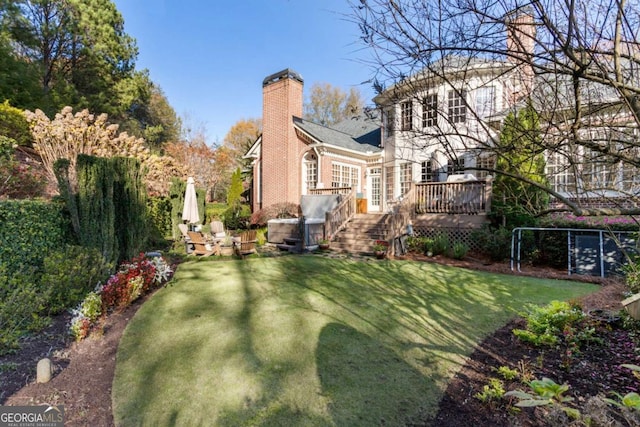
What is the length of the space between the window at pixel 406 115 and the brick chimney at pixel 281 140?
1312cm

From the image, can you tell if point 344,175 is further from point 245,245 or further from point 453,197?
point 245,245

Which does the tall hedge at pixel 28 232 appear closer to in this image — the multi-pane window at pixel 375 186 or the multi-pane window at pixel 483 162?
the multi-pane window at pixel 483 162

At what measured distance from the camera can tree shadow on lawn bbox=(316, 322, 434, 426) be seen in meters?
2.68

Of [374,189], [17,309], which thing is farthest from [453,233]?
[17,309]

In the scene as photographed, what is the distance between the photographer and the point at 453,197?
37.0 feet

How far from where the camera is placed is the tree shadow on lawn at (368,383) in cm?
268

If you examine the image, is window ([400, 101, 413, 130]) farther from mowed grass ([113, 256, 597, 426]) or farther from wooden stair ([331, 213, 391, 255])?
wooden stair ([331, 213, 391, 255])

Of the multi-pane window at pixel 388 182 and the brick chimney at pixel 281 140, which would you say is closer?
the multi-pane window at pixel 388 182

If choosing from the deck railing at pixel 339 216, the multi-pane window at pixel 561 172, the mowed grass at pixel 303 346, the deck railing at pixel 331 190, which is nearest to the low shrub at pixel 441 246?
the mowed grass at pixel 303 346

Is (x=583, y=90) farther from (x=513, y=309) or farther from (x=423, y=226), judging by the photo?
(x=423, y=226)

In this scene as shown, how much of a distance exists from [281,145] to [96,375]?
1417 cm

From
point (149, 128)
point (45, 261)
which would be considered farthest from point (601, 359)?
point (149, 128)

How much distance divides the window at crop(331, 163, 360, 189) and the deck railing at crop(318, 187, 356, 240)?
3111 millimetres

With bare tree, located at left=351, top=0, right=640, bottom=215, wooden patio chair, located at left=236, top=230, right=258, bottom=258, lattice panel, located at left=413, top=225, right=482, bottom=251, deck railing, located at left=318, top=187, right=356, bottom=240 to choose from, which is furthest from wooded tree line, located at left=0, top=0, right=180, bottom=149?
bare tree, located at left=351, top=0, right=640, bottom=215
